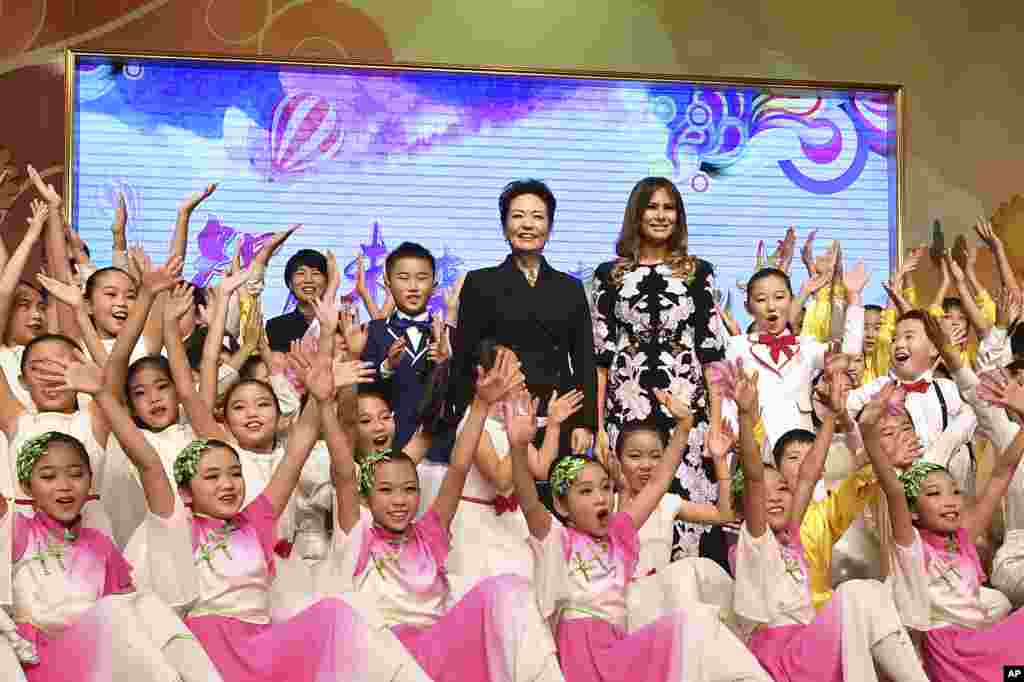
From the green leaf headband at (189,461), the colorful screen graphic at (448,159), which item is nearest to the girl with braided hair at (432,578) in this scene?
the green leaf headband at (189,461)

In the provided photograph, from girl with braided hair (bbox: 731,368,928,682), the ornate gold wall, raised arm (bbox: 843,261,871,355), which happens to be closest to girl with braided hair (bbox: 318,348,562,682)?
girl with braided hair (bbox: 731,368,928,682)

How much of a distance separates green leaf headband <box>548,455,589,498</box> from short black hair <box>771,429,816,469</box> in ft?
2.60

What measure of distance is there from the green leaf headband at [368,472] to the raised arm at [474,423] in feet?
0.60

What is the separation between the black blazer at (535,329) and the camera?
16.2ft

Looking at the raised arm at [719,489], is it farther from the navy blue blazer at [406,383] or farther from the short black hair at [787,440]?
the navy blue blazer at [406,383]

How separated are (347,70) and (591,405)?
9.86 ft

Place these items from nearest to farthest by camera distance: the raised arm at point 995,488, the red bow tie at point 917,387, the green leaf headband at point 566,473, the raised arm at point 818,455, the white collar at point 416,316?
1. the green leaf headband at point 566,473
2. the raised arm at point 818,455
3. the raised arm at point 995,488
4. the white collar at point 416,316
5. the red bow tie at point 917,387

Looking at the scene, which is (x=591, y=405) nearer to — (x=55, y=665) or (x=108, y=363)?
(x=108, y=363)

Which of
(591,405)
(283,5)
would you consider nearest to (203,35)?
(283,5)

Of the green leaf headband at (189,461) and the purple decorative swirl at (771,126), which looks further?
the purple decorative swirl at (771,126)

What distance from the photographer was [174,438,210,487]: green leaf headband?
4082 mm

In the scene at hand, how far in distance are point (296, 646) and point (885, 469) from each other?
5.56 feet

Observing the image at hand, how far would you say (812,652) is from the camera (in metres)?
4.28

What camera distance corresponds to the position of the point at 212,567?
4047 millimetres
